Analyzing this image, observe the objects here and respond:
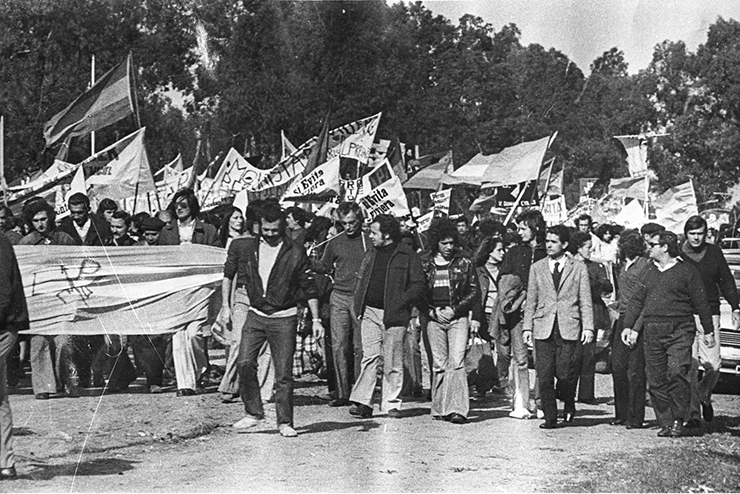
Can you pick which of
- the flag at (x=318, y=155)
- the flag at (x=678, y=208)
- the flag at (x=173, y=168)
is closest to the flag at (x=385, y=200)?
the flag at (x=318, y=155)

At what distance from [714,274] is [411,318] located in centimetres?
281

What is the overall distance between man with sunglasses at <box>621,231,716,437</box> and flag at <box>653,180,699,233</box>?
42.7ft

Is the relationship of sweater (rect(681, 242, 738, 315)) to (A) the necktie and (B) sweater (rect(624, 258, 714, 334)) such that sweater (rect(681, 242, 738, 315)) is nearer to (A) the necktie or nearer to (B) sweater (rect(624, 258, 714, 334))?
(B) sweater (rect(624, 258, 714, 334))

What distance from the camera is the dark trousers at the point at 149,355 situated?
12.0m

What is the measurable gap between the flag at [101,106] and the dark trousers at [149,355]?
4.47 meters

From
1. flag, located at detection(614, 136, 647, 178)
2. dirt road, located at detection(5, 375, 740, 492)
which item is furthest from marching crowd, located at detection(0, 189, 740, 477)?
flag, located at detection(614, 136, 647, 178)

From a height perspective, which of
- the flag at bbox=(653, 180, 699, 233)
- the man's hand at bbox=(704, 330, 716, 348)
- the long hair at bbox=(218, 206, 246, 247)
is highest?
the flag at bbox=(653, 180, 699, 233)

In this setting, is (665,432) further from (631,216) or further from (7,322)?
(631,216)

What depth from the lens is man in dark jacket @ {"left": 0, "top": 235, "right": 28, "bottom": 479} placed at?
732 cm

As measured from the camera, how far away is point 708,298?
10.8 metres

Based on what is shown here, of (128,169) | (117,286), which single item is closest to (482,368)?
(117,286)

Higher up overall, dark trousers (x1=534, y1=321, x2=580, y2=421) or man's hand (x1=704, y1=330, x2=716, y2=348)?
man's hand (x1=704, y1=330, x2=716, y2=348)

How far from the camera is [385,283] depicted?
10719mm

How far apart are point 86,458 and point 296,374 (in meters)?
5.17
